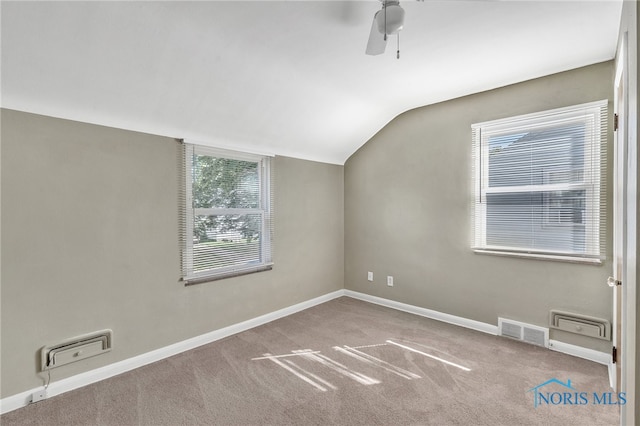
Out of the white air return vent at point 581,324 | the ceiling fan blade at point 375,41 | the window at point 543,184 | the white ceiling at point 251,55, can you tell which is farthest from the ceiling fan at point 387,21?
the white air return vent at point 581,324

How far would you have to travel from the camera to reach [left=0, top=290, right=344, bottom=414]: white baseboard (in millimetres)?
2029

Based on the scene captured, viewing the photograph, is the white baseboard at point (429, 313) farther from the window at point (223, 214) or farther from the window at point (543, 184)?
the window at point (223, 214)

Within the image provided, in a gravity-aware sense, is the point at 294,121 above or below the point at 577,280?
above

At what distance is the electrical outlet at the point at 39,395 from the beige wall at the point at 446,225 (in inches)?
132

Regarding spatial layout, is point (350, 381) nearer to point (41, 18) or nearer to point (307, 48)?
point (307, 48)

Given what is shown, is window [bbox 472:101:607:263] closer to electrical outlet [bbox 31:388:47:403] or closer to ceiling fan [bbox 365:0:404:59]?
ceiling fan [bbox 365:0:404:59]

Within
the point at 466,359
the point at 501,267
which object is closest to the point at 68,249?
the point at 466,359

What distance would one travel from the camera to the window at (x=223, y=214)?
288 centimetres

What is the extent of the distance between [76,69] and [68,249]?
125 cm

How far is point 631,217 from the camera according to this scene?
133cm

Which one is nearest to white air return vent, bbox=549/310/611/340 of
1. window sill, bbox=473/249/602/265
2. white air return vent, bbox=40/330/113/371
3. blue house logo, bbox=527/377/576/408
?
window sill, bbox=473/249/602/265

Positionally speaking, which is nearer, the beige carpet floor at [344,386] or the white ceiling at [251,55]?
the white ceiling at [251,55]

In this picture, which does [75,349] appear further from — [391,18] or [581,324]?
[581,324]

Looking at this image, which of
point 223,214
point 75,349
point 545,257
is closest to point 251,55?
point 223,214
